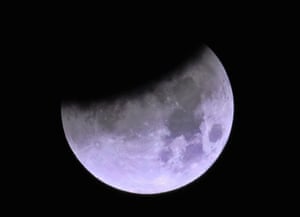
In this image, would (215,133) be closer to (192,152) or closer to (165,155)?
(192,152)

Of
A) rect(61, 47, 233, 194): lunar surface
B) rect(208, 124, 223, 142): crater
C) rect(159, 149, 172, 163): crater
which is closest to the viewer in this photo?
rect(61, 47, 233, 194): lunar surface

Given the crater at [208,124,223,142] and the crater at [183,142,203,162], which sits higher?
the crater at [208,124,223,142]

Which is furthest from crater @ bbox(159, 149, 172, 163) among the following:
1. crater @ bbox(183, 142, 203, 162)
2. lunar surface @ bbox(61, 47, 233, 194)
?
crater @ bbox(183, 142, 203, 162)

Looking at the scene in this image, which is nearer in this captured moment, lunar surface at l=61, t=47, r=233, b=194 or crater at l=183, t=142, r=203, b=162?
lunar surface at l=61, t=47, r=233, b=194

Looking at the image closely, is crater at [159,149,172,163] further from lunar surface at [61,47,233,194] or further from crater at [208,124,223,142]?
crater at [208,124,223,142]

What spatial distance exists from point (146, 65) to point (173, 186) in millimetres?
1681

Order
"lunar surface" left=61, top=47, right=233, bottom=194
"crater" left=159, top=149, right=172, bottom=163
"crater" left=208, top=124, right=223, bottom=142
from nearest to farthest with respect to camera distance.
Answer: "lunar surface" left=61, top=47, right=233, bottom=194
"crater" left=159, top=149, right=172, bottom=163
"crater" left=208, top=124, right=223, bottom=142

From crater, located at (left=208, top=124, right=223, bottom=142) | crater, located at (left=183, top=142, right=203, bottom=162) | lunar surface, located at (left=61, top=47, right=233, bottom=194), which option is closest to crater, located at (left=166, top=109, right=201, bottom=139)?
lunar surface, located at (left=61, top=47, right=233, bottom=194)

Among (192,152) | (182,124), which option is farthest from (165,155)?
(182,124)

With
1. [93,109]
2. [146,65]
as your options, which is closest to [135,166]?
[93,109]

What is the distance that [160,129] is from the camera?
4.72 metres

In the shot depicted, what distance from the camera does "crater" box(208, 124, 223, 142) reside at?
5.04 meters

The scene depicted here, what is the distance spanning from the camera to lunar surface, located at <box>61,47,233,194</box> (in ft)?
15.4

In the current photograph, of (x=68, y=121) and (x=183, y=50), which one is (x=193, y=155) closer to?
(x=183, y=50)
